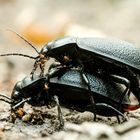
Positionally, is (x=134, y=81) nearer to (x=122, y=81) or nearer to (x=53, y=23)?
(x=122, y=81)

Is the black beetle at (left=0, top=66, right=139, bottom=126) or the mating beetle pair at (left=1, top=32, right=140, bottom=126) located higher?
the mating beetle pair at (left=1, top=32, right=140, bottom=126)

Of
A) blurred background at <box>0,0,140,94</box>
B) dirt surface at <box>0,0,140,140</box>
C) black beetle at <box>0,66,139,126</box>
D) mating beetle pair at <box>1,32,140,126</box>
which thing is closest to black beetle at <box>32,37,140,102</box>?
mating beetle pair at <box>1,32,140,126</box>

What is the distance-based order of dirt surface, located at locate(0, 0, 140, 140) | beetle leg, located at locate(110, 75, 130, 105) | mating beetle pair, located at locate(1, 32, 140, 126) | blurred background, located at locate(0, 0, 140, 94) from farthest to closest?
1. blurred background, located at locate(0, 0, 140, 94)
2. mating beetle pair, located at locate(1, 32, 140, 126)
3. beetle leg, located at locate(110, 75, 130, 105)
4. dirt surface, located at locate(0, 0, 140, 140)

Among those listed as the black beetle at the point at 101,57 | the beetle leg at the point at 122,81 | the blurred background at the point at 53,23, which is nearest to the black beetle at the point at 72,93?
the beetle leg at the point at 122,81

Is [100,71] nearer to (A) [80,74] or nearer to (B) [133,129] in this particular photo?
(A) [80,74]

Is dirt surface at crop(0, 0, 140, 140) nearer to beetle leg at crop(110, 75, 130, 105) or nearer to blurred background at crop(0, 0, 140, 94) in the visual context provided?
blurred background at crop(0, 0, 140, 94)

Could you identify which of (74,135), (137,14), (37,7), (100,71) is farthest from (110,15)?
(74,135)
